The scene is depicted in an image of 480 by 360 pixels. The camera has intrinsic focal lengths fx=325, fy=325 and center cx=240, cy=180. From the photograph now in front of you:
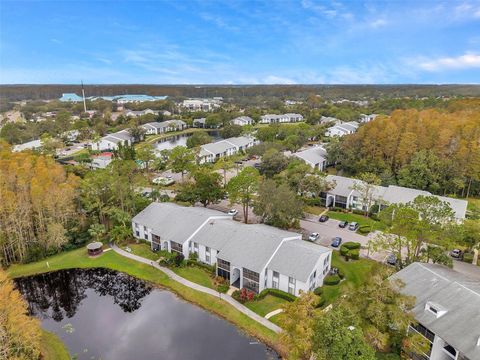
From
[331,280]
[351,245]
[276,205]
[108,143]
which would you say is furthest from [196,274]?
[108,143]

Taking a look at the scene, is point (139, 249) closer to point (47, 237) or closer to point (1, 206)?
point (47, 237)

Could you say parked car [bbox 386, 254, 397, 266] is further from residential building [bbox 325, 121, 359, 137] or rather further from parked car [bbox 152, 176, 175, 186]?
residential building [bbox 325, 121, 359, 137]

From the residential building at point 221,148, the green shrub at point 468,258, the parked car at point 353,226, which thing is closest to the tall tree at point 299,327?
the parked car at point 353,226

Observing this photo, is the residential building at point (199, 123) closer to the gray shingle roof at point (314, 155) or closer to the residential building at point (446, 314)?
the gray shingle roof at point (314, 155)

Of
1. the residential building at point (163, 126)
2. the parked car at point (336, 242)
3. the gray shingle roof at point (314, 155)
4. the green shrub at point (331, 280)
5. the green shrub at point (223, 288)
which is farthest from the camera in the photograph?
the residential building at point (163, 126)

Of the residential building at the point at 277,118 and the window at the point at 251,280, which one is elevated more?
the residential building at the point at 277,118

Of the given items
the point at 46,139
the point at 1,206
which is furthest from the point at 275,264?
the point at 46,139
